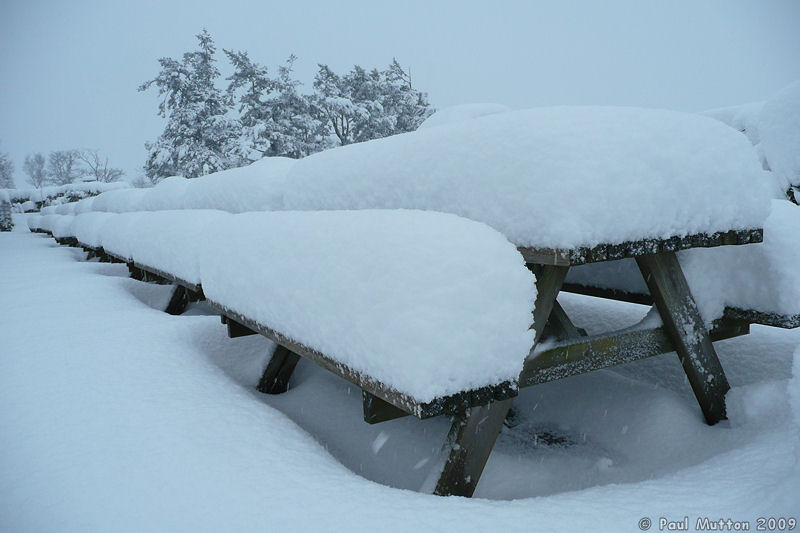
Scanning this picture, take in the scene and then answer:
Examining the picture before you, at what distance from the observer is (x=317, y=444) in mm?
2326

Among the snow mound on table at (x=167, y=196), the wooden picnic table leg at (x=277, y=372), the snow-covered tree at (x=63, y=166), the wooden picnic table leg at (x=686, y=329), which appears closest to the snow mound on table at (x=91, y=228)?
the snow mound on table at (x=167, y=196)

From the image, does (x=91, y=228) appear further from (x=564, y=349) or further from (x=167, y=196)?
(x=564, y=349)

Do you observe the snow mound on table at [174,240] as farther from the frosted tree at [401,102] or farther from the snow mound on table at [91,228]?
the frosted tree at [401,102]

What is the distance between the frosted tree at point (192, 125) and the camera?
75.5 feet

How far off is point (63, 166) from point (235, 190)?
83789mm

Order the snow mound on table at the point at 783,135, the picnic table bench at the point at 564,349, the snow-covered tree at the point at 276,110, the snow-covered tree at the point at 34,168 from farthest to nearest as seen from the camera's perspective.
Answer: the snow-covered tree at the point at 34,168 → the snow-covered tree at the point at 276,110 → the snow mound on table at the point at 783,135 → the picnic table bench at the point at 564,349

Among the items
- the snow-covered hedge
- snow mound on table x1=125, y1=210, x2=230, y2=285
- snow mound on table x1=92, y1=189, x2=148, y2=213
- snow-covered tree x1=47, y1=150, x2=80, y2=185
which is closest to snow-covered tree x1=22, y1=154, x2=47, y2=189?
snow-covered tree x1=47, y1=150, x2=80, y2=185

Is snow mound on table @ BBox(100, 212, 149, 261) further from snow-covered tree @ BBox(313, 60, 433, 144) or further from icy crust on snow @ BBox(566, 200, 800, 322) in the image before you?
snow-covered tree @ BBox(313, 60, 433, 144)

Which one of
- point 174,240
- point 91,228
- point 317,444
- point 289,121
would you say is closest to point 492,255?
point 317,444

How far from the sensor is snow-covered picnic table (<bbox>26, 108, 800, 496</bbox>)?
1.56m

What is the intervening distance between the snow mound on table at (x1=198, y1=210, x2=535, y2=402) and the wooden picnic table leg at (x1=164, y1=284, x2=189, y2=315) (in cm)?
376

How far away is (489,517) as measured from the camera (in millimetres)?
1549

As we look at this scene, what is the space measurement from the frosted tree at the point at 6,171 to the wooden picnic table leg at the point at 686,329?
71289 mm

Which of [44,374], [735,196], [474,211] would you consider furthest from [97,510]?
[735,196]
